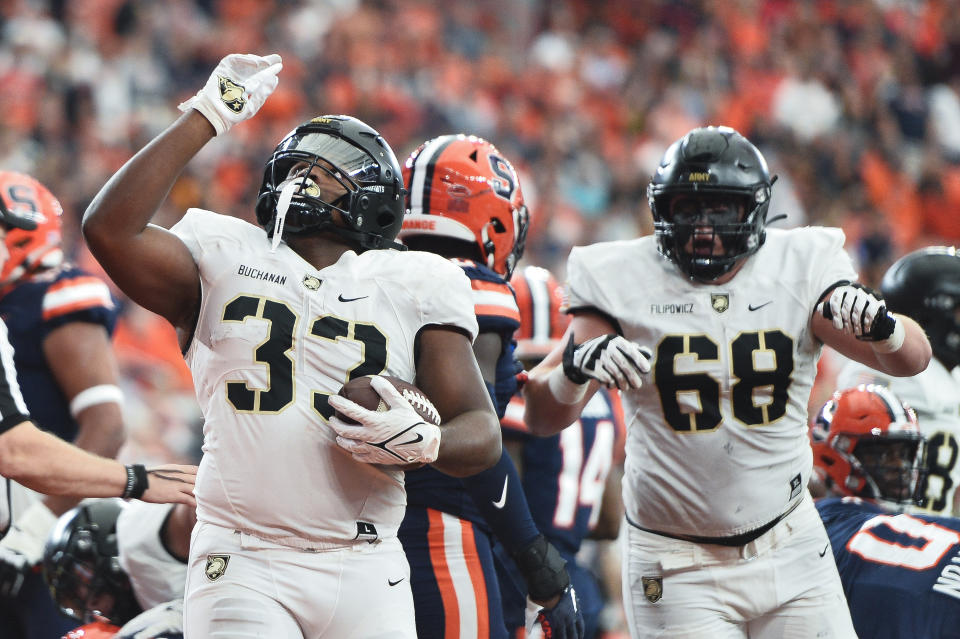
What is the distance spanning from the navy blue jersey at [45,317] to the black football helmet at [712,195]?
2085mm

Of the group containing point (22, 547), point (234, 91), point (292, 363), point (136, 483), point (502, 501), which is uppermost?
point (234, 91)

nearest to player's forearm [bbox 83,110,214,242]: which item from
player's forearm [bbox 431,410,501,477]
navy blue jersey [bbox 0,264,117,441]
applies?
player's forearm [bbox 431,410,501,477]

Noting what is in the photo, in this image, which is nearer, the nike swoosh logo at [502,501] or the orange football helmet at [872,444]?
the nike swoosh logo at [502,501]

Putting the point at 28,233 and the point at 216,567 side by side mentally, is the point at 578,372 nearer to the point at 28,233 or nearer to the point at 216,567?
the point at 216,567

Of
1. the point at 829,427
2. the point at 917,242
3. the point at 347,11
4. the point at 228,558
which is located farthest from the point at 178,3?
the point at 228,558

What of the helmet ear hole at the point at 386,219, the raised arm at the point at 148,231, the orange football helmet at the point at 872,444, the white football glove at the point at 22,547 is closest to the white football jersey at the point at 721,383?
the orange football helmet at the point at 872,444

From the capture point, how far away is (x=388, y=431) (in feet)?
8.20

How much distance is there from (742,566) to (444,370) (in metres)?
1.18

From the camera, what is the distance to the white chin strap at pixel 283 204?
2783 mm

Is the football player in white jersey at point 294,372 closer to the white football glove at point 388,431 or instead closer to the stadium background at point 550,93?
the white football glove at point 388,431

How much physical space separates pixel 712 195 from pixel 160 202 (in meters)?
1.65

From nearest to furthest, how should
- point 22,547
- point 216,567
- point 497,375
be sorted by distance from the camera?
point 216,567 < point 497,375 < point 22,547

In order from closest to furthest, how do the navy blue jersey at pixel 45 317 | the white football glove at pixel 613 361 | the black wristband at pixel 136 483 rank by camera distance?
the black wristband at pixel 136 483
the white football glove at pixel 613 361
the navy blue jersey at pixel 45 317

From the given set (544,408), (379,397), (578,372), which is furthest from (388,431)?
(544,408)
